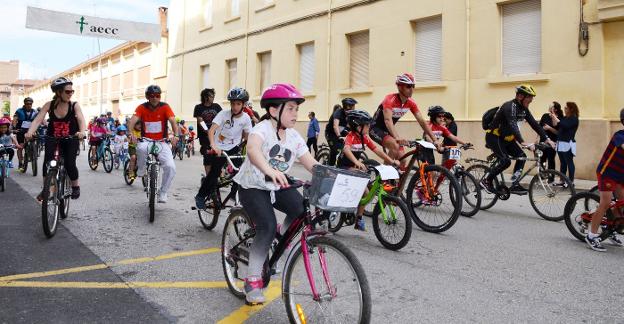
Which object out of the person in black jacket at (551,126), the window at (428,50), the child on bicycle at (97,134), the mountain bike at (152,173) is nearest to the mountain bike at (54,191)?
the mountain bike at (152,173)

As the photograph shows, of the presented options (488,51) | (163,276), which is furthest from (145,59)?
(163,276)

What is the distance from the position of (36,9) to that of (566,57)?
2181 cm

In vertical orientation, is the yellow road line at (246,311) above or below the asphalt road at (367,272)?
below

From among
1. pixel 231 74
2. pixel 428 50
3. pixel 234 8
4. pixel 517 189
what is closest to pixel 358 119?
pixel 517 189

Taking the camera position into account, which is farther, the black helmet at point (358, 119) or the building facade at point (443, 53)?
the building facade at point (443, 53)

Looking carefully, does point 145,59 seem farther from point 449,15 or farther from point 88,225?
point 88,225

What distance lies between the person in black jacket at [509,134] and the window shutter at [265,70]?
15.7 metres

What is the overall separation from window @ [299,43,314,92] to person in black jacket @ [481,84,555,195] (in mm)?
12610

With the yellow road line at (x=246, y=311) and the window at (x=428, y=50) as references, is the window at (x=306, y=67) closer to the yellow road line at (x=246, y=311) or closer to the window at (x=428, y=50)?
the window at (x=428, y=50)

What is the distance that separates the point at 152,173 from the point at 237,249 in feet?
11.1

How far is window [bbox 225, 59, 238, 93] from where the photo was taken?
25.0 meters

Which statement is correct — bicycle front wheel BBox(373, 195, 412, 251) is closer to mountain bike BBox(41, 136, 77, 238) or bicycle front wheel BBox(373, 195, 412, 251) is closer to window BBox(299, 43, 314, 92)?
mountain bike BBox(41, 136, 77, 238)

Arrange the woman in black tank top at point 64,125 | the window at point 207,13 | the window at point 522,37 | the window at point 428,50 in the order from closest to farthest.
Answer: the woman in black tank top at point 64,125
the window at point 522,37
the window at point 428,50
the window at point 207,13

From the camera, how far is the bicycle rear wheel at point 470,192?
7297 millimetres
